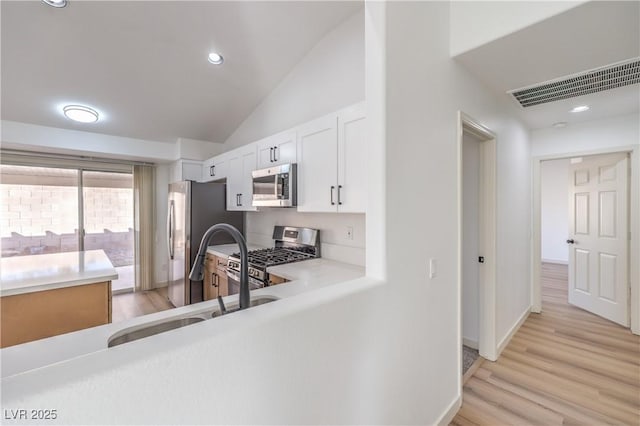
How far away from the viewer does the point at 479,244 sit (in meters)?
2.73

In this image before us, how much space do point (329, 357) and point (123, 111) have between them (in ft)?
13.2

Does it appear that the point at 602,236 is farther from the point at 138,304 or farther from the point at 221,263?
the point at 138,304

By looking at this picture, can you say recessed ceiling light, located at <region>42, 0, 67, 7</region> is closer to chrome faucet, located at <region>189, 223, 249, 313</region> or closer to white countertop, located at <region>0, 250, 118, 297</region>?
white countertop, located at <region>0, 250, 118, 297</region>

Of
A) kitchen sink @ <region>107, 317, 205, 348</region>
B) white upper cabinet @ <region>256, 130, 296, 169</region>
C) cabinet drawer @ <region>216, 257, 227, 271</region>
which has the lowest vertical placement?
cabinet drawer @ <region>216, 257, 227, 271</region>

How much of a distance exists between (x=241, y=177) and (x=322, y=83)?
1496mm

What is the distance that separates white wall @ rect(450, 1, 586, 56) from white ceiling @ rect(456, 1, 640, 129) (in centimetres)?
4

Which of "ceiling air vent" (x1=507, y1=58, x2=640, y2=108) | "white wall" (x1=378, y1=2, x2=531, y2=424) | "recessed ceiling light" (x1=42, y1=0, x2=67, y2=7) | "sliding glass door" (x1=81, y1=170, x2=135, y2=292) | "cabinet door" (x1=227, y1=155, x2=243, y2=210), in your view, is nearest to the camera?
"white wall" (x1=378, y1=2, x2=531, y2=424)

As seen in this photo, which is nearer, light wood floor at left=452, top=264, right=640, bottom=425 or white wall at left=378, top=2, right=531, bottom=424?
white wall at left=378, top=2, right=531, bottom=424

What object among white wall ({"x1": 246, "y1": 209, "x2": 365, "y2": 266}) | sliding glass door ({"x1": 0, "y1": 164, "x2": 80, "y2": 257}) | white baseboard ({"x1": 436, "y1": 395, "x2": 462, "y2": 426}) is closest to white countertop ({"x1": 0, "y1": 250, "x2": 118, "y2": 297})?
white wall ({"x1": 246, "y1": 209, "x2": 365, "y2": 266})

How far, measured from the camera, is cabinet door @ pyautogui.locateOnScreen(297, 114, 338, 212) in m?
2.26

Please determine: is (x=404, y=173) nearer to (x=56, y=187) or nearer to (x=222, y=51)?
(x=222, y=51)

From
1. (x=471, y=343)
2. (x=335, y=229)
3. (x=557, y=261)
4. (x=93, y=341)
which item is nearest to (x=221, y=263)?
(x=335, y=229)

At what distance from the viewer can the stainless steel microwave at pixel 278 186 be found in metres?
2.61

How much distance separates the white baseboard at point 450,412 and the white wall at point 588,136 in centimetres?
336
